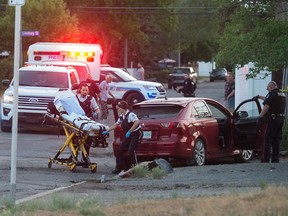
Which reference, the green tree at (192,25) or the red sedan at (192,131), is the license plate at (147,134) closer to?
the red sedan at (192,131)

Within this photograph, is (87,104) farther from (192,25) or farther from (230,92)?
(192,25)

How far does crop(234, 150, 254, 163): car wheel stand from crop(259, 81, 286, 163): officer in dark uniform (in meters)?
1.64

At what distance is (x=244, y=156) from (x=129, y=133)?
4112mm

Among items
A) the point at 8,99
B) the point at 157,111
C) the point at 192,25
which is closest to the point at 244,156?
the point at 157,111

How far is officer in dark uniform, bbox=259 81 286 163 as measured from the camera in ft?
55.9

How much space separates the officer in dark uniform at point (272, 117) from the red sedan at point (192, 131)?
2.05 ft

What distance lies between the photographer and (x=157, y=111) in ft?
56.1

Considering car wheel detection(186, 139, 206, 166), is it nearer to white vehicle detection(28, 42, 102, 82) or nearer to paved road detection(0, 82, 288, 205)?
paved road detection(0, 82, 288, 205)

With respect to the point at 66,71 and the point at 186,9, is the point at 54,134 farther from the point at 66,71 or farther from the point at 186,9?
the point at 186,9

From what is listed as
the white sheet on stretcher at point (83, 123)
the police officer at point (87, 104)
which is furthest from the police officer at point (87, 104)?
the white sheet on stretcher at point (83, 123)

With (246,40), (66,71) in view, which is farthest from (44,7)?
(246,40)

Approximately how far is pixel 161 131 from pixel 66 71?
31.6 feet

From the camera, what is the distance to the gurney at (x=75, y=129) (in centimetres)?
1611

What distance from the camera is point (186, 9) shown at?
7394cm
